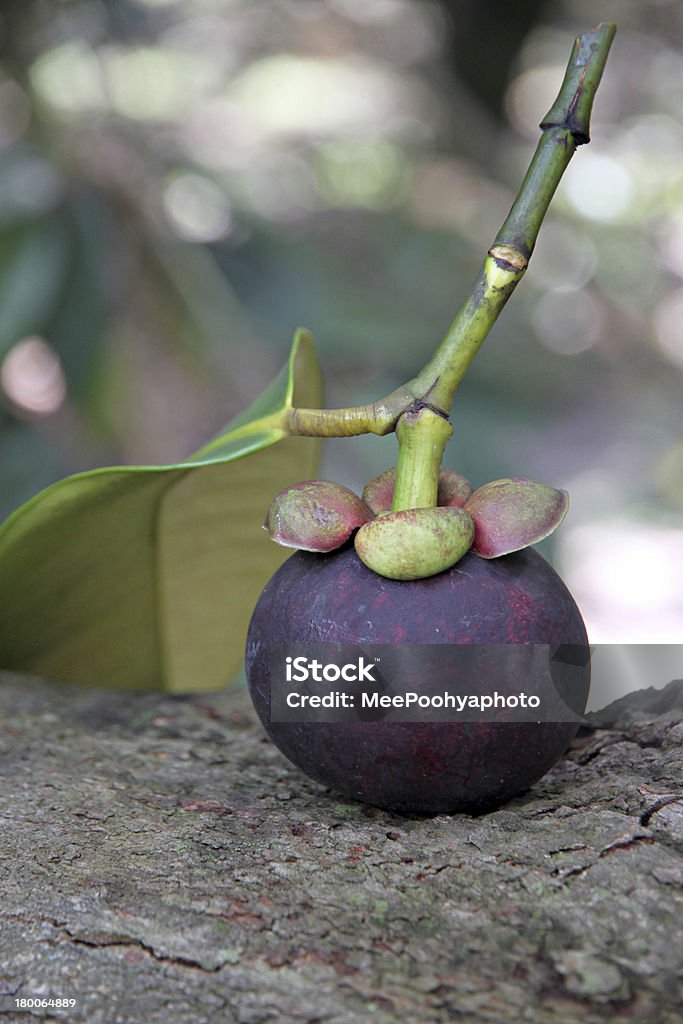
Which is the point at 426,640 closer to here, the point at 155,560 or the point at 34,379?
the point at 155,560

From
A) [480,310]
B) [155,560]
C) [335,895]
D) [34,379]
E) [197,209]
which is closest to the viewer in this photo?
[335,895]

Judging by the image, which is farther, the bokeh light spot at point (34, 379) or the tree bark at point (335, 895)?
the bokeh light spot at point (34, 379)

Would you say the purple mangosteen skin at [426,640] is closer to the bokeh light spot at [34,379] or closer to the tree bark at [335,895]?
the tree bark at [335,895]

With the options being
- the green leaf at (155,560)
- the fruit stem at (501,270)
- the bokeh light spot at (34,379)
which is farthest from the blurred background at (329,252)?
the fruit stem at (501,270)
